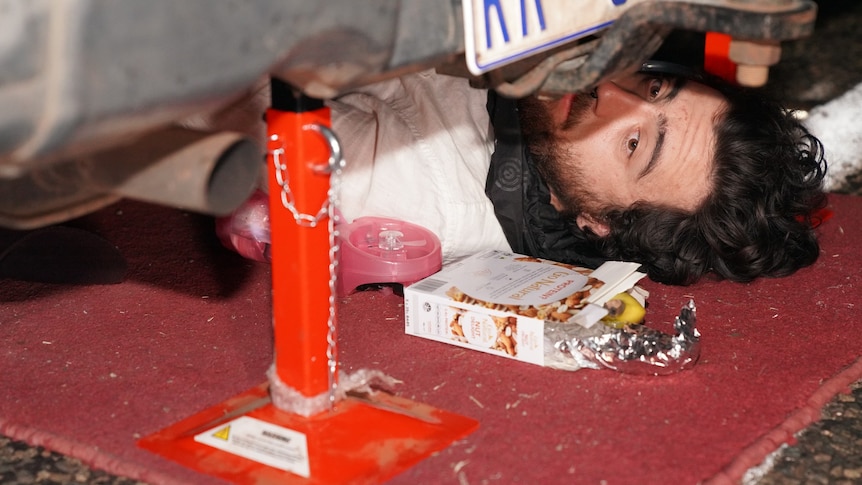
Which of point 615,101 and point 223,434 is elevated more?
point 615,101

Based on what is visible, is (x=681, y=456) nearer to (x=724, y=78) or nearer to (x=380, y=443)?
(x=380, y=443)

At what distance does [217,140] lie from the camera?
815 millimetres

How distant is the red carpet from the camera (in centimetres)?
101

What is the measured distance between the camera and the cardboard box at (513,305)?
119cm

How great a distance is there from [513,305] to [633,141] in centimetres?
39

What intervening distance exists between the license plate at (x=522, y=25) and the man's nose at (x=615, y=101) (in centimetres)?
45

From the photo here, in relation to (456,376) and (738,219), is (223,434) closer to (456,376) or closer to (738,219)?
(456,376)

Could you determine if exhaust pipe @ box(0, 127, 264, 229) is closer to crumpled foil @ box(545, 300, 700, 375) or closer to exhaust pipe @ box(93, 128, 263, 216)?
exhaust pipe @ box(93, 128, 263, 216)

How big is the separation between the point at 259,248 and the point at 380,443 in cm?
50

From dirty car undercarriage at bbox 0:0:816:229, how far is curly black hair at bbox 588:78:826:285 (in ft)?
1.52

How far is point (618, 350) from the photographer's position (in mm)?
1177

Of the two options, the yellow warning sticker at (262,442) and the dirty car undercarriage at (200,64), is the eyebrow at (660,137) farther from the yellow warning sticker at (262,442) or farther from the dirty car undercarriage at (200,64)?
the yellow warning sticker at (262,442)

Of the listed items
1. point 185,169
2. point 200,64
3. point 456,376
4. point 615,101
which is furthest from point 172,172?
point 615,101

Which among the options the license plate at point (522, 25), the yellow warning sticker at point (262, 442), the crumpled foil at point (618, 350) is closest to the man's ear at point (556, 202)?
the crumpled foil at point (618, 350)
